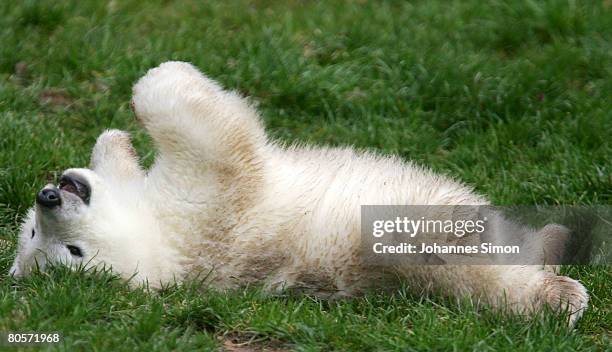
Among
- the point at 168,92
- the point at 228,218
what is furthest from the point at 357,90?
the point at 228,218

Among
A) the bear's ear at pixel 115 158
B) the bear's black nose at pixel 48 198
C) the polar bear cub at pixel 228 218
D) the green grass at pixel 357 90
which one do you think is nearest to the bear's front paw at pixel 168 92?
the polar bear cub at pixel 228 218

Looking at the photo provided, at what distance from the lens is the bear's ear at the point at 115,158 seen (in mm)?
6188

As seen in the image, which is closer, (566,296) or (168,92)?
(566,296)

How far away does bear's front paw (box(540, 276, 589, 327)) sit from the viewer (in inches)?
210

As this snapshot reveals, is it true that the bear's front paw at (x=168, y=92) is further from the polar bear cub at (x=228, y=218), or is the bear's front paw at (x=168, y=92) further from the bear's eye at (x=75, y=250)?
the bear's eye at (x=75, y=250)

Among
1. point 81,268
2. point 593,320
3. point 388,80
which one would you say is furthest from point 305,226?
point 388,80

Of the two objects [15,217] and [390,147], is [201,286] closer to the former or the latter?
[15,217]

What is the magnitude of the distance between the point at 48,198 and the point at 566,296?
2.59m

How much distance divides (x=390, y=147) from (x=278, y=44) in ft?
4.82

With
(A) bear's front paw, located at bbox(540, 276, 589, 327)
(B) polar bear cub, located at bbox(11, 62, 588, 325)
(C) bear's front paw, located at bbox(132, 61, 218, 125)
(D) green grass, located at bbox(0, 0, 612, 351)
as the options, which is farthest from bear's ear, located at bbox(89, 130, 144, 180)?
(A) bear's front paw, located at bbox(540, 276, 589, 327)

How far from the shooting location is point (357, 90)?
27.1 feet

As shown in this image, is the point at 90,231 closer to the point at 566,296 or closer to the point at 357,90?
the point at 566,296

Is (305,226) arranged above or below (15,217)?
above

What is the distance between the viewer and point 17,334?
488cm
